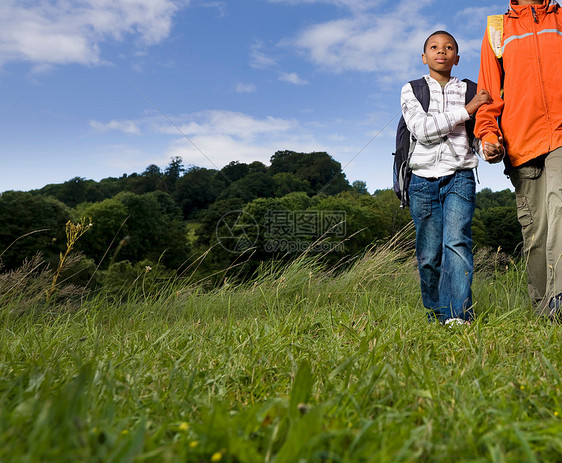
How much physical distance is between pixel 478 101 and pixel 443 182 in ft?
1.72

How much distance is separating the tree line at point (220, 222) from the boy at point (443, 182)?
949 inches

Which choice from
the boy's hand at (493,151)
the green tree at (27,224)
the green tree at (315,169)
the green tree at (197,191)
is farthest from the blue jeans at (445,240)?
the green tree at (197,191)

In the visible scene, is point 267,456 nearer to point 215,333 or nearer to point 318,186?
point 215,333

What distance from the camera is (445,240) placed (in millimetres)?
2926

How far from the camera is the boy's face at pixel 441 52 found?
303 centimetres

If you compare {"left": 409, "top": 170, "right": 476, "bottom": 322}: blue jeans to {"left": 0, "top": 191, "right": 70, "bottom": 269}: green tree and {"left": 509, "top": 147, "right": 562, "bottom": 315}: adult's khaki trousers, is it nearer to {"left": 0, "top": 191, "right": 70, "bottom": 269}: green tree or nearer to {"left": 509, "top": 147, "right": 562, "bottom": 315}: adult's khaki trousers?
{"left": 509, "top": 147, "right": 562, "bottom": 315}: adult's khaki trousers

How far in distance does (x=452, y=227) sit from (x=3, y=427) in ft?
8.31

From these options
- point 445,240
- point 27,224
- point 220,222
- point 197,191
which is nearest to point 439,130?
point 445,240

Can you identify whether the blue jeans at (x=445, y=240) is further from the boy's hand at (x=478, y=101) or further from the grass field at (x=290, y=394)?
the boy's hand at (x=478, y=101)

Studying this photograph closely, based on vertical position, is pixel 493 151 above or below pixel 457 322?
above

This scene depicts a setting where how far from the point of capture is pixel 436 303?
10.1ft

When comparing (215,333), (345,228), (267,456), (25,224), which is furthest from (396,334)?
(345,228)

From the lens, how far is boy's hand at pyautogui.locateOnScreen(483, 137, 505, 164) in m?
2.74

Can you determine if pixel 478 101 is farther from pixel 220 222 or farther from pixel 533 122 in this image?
pixel 220 222
